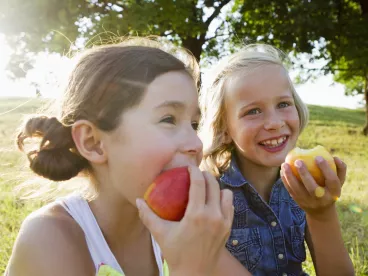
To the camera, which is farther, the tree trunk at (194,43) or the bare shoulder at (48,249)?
the tree trunk at (194,43)

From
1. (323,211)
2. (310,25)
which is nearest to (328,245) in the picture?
(323,211)

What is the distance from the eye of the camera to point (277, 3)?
367 inches

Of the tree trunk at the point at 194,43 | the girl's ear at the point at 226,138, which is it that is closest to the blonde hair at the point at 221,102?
the girl's ear at the point at 226,138

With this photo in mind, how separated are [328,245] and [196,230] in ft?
3.74

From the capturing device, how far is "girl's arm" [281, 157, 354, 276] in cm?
198

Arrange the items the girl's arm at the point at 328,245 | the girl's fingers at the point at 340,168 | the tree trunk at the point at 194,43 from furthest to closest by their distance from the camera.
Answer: the tree trunk at the point at 194,43 < the girl's arm at the point at 328,245 < the girl's fingers at the point at 340,168

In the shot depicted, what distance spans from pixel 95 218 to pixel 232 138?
109cm

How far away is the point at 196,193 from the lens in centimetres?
147

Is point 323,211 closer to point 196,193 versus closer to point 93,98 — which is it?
point 196,193

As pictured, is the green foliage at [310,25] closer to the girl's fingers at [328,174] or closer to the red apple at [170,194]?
the girl's fingers at [328,174]

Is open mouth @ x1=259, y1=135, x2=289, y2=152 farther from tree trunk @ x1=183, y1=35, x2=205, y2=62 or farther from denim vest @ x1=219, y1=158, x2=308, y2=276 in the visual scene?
tree trunk @ x1=183, y1=35, x2=205, y2=62

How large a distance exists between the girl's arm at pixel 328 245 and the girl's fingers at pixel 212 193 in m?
0.90

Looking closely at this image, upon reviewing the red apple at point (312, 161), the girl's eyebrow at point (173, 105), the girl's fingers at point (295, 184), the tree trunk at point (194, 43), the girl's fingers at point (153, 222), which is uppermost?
the tree trunk at point (194, 43)

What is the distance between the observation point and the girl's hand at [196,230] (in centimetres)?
143
